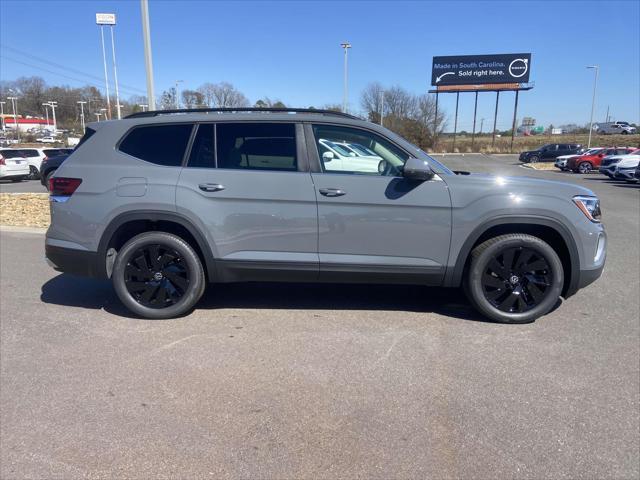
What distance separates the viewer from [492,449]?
251 centimetres

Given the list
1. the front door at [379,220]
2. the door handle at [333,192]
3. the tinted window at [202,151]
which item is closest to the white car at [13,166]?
the tinted window at [202,151]

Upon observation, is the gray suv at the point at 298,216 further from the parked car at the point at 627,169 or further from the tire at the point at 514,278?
the parked car at the point at 627,169

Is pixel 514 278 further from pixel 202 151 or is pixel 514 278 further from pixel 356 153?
pixel 202 151

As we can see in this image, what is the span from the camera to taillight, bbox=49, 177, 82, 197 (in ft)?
13.8

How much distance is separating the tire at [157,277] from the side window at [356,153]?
1513mm

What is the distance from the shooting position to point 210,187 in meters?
4.05

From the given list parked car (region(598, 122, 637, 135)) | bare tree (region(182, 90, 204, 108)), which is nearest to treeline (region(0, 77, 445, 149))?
bare tree (region(182, 90, 204, 108))

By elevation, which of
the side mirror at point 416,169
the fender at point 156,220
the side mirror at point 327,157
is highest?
the side mirror at point 327,157

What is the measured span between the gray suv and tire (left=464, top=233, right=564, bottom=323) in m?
0.01

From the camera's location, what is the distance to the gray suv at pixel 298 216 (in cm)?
398

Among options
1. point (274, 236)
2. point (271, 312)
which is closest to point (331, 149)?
point (274, 236)

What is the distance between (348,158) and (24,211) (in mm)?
8894

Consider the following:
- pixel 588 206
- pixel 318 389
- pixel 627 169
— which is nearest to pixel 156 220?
pixel 318 389

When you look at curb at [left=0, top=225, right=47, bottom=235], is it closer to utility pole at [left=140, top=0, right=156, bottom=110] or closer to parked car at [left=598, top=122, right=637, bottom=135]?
utility pole at [left=140, top=0, right=156, bottom=110]
